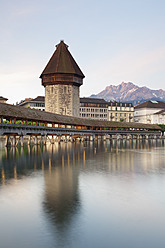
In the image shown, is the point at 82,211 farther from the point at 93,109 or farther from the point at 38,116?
the point at 93,109

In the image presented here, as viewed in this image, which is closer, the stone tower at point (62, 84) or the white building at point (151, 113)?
the stone tower at point (62, 84)

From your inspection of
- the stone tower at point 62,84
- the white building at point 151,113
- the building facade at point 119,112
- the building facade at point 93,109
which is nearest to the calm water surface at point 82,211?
the stone tower at point 62,84

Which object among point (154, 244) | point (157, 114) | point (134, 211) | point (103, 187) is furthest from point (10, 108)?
point (157, 114)

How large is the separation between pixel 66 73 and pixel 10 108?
38.8 metres

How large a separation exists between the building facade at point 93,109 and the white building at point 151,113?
24775mm

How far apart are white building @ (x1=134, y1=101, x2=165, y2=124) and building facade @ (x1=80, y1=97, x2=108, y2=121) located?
975 inches

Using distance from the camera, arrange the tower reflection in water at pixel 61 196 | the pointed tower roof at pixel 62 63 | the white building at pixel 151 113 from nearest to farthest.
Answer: the tower reflection in water at pixel 61 196, the pointed tower roof at pixel 62 63, the white building at pixel 151 113

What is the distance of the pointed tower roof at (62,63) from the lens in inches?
3196

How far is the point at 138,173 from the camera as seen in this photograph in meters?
20.5

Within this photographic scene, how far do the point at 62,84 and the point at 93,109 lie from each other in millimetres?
43248

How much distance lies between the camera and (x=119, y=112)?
422 feet

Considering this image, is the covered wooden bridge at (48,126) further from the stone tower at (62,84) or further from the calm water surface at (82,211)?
the calm water surface at (82,211)

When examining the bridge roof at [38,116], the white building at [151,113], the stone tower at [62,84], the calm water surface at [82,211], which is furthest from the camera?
the white building at [151,113]

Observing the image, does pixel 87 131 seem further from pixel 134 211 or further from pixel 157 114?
pixel 157 114
